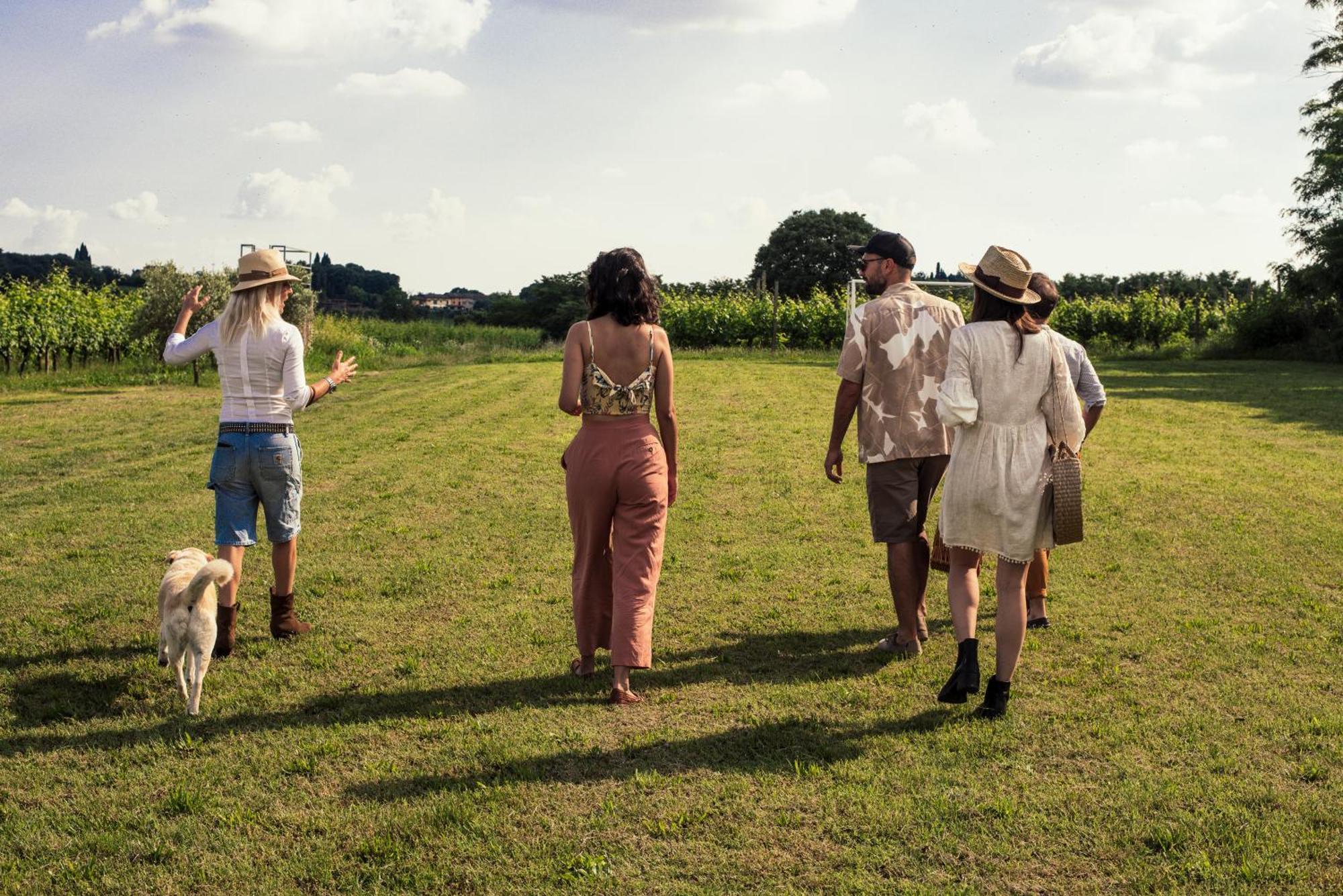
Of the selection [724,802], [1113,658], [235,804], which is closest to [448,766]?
[235,804]

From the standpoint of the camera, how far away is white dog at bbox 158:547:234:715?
4.64 m

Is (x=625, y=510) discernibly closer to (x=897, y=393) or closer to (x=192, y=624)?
(x=897, y=393)

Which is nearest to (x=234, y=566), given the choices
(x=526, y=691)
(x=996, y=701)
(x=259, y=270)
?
(x=259, y=270)

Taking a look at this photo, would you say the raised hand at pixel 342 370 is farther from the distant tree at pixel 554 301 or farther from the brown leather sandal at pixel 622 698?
the distant tree at pixel 554 301

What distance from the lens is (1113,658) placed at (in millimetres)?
5469

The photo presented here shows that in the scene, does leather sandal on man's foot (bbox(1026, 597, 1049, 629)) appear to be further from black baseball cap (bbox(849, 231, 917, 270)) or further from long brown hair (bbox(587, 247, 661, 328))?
long brown hair (bbox(587, 247, 661, 328))

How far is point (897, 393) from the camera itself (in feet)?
17.6

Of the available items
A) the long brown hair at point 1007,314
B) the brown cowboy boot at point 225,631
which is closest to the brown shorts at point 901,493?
the long brown hair at point 1007,314

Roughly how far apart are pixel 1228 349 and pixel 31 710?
3687 centimetres

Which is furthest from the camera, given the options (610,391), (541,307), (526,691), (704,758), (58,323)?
(541,307)

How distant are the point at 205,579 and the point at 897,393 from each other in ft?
10.5

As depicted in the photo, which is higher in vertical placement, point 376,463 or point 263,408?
point 263,408

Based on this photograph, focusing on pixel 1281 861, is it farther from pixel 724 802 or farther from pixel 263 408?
pixel 263 408

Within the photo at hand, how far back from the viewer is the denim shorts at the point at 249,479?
17.3 feet
